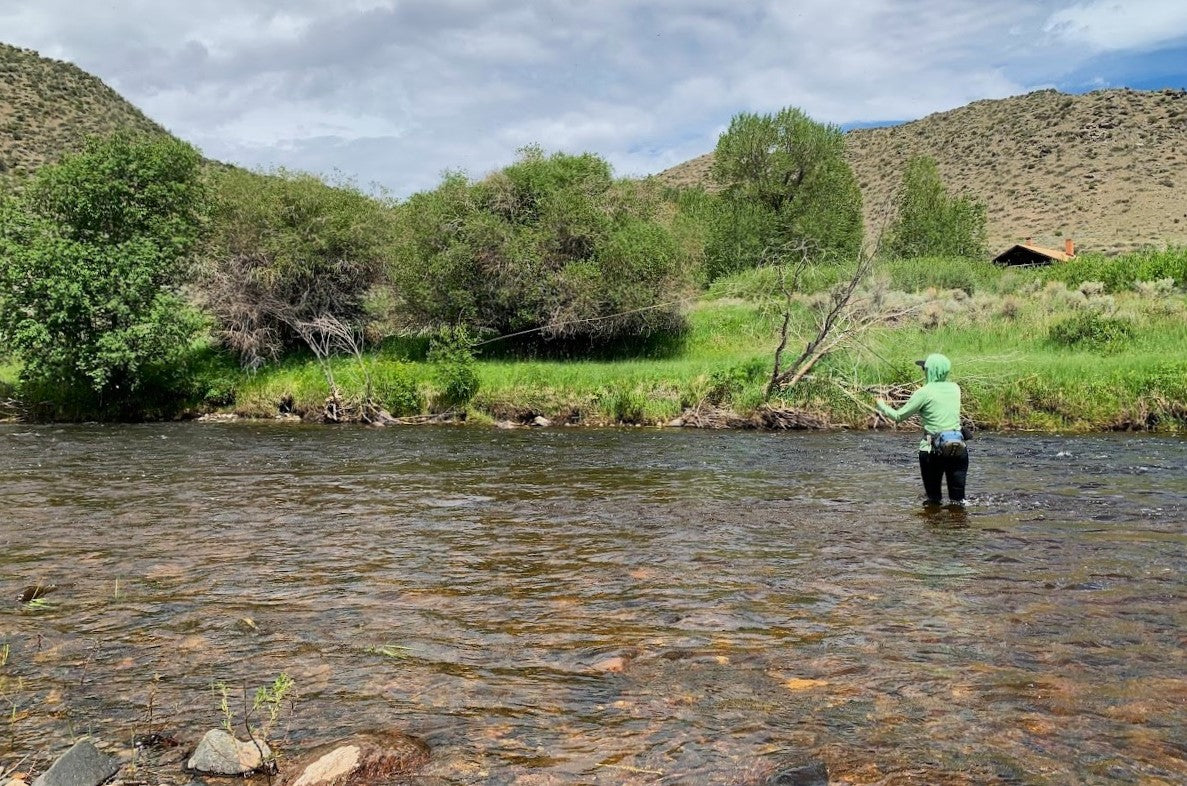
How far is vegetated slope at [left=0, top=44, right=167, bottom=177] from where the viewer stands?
6169 centimetres

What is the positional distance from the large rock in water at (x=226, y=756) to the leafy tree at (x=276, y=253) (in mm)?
27665

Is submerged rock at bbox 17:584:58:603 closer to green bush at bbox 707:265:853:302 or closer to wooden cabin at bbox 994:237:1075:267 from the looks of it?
green bush at bbox 707:265:853:302

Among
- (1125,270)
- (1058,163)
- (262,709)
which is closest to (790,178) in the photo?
(1125,270)

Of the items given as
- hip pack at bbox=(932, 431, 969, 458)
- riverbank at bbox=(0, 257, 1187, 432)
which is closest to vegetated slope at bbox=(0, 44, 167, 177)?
riverbank at bbox=(0, 257, 1187, 432)

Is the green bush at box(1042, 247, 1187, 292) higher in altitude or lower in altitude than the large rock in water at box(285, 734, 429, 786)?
higher

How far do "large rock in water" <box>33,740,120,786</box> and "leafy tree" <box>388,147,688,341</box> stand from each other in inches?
1043

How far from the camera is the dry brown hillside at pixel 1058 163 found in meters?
76.0

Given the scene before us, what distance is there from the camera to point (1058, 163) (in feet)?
291

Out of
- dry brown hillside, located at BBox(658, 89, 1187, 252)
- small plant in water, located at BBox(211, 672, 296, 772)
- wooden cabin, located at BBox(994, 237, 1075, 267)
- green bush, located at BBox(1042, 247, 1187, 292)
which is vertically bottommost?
small plant in water, located at BBox(211, 672, 296, 772)

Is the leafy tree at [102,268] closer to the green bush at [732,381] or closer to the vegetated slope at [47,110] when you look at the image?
the green bush at [732,381]

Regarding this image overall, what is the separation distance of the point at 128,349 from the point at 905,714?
27.5 meters

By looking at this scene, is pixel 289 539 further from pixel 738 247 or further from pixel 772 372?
pixel 738 247

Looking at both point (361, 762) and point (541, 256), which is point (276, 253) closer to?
point (541, 256)

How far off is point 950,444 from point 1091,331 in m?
18.8
